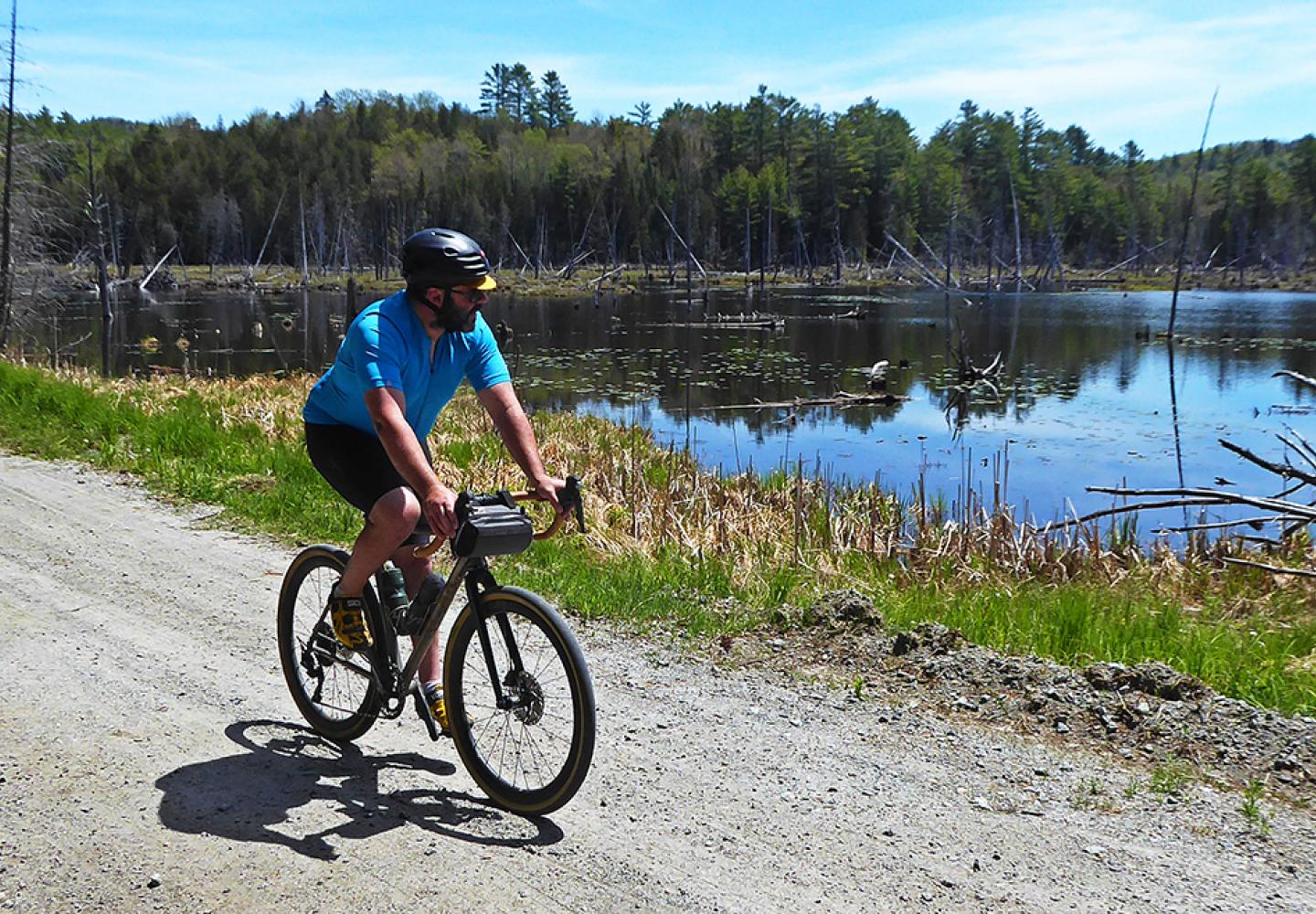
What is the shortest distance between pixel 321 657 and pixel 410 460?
1485mm

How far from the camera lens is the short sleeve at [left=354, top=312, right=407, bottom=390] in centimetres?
387

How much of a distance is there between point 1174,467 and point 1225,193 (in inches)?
5195

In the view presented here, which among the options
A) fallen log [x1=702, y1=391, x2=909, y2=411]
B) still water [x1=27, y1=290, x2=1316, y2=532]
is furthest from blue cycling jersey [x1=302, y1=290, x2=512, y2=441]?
fallen log [x1=702, y1=391, x2=909, y2=411]

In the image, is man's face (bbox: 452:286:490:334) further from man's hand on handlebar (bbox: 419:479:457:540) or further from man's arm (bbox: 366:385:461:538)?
man's hand on handlebar (bbox: 419:479:457:540)

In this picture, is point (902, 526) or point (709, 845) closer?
point (709, 845)

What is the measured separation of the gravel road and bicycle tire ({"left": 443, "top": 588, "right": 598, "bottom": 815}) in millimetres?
137

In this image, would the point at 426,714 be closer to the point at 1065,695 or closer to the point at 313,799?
the point at 313,799

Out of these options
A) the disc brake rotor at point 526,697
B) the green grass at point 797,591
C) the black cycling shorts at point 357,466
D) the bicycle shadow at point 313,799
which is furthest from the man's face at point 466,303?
the green grass at point 797,591

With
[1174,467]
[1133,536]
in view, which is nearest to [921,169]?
[1174,467]

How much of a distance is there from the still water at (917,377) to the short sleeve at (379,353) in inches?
346

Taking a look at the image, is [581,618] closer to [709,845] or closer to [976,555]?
[709,845]

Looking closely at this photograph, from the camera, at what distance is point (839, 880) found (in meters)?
3.63

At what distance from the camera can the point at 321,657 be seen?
4.79 metres

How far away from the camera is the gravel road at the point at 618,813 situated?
11.6ft
